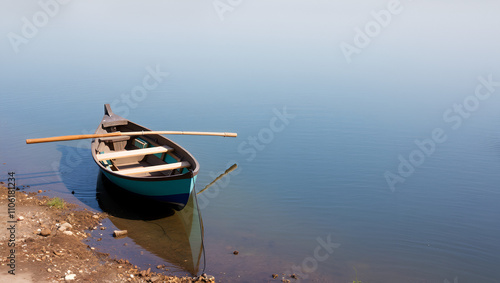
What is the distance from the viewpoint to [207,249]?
12.4 metres

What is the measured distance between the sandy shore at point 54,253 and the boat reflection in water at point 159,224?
29.3 inches

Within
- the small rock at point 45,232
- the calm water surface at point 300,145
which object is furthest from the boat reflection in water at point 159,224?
the small rock at point 45,232

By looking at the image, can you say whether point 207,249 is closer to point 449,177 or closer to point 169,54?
point 449,177

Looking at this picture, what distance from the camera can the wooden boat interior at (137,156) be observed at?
14.6 meters

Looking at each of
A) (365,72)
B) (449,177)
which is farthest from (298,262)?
(365,72)

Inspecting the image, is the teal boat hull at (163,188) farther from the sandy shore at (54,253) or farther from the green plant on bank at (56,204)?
the green plant on bank at (56,204)

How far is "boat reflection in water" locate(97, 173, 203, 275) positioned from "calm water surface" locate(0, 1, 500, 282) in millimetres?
181

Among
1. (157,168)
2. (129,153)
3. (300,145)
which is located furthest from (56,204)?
(300,145)

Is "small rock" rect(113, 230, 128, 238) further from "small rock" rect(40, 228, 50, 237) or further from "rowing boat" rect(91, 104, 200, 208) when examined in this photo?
"small rock" rect(40, 228, 50, 237)

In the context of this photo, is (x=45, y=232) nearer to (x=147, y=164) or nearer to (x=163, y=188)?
(x=163, y=188)

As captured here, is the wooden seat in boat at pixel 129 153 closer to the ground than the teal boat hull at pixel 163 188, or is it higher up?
higher up

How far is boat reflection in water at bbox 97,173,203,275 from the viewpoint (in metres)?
12.1

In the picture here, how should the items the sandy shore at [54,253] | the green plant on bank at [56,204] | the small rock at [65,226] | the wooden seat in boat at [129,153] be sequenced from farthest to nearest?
the wooden seat in boat at [129,153] → the green plant on bank at [56,204] → the small rock at [65,226] → the sandy shore at [54,253]

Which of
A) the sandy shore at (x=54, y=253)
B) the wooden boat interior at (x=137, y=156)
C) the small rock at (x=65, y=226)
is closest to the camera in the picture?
the sandy shore at (x=54, y=253)
